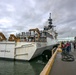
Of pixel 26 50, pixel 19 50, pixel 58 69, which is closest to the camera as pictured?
pixel 58 69

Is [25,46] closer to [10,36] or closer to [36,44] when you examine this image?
[36,44]

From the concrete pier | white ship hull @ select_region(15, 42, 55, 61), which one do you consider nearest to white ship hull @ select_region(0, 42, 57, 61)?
white ship hull @ select_region(15, 42, 55, 61)

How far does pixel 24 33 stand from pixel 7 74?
683 inches

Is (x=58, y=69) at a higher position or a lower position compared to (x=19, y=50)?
lower

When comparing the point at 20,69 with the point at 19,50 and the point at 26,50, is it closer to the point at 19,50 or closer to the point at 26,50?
the point at 26,50

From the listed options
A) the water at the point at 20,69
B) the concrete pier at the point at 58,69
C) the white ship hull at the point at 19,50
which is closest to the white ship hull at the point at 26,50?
the white ship hull at the point at 19,50

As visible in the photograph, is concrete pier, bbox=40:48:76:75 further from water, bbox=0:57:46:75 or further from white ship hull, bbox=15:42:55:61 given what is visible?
white ship hull, bbox=15:42:55:61

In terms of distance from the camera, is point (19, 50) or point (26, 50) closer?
point (26, 50)

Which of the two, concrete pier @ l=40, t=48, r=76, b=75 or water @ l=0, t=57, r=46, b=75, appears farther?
water @ l=0, t=57, r=46, b=75

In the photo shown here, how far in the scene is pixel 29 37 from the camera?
1177 inches

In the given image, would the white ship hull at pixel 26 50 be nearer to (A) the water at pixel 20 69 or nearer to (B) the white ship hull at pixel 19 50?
(B) the white ship hull at pixel 19 50

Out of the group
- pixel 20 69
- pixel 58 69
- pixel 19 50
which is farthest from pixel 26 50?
pixel 58 69

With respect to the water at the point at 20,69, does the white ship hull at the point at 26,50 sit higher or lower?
higher

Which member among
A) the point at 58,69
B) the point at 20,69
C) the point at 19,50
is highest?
the point at 19,50
